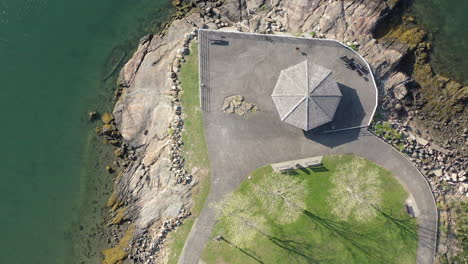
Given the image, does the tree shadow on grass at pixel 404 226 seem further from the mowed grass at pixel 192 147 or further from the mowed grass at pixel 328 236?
the mowed grass at pixel 192 147

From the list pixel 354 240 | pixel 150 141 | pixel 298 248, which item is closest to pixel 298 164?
pixel 298 248

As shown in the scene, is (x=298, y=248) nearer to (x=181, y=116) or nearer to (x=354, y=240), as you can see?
(x=354, y=240)

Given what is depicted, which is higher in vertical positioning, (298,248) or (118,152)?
(118,152)

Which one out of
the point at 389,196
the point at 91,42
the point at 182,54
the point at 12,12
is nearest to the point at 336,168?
the point at 389,196

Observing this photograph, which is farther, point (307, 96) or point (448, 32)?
point (448, 32)

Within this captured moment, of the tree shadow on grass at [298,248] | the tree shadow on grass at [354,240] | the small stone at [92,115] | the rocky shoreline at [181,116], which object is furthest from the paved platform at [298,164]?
the small stone at [92,115]

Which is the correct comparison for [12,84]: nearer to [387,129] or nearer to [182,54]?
[182,54]
